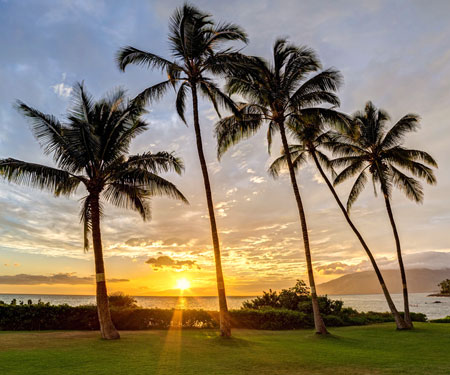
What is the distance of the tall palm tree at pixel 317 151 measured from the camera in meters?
18.3

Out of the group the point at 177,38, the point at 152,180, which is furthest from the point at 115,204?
the point at 177,38

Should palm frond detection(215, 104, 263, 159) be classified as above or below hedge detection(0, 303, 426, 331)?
above

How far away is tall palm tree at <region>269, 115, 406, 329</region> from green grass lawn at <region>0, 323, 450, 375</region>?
463 cm

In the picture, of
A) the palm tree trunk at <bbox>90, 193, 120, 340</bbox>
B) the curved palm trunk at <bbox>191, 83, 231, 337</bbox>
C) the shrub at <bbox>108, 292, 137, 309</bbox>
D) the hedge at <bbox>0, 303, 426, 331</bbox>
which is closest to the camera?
the palm tree trunk at <bbox>90, 193, 120, 340</bbox>

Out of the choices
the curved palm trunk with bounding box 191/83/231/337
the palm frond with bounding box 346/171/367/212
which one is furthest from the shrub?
the palm frond with bounding box 346/171/367/212

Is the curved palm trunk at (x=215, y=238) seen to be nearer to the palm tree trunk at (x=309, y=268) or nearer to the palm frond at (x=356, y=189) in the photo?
the palm tree trunk at (x=309, y=268)

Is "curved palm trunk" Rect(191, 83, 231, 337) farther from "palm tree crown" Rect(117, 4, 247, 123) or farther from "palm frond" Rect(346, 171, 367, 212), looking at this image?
"palm frond" Rect(346, 171, 367, 212)

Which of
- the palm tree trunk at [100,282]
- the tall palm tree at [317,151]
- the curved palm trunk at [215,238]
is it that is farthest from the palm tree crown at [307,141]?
the palm tree trunk at [100,282]

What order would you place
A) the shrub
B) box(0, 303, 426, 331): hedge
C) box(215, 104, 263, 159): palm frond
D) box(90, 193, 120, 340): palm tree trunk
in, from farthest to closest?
the shrub, box(215, 104, 263, 159): palm frond, box(0, 303, 426, 331): hedge, box(90, 193, 120, 340): palm tree trunk

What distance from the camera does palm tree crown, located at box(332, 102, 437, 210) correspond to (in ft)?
64.7

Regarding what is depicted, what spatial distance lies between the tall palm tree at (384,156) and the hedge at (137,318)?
7254 millimetres

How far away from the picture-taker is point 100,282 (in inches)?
547

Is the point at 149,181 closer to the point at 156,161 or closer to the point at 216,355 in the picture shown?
the point at 156,161

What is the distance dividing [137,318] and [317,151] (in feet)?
46.5
